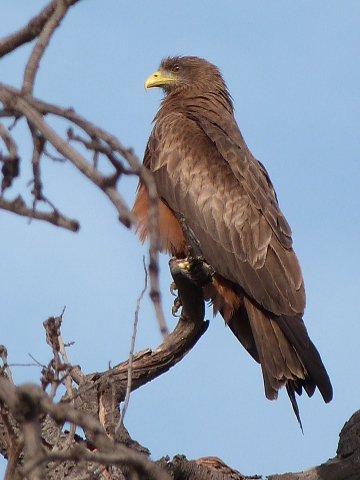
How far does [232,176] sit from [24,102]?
5.23m

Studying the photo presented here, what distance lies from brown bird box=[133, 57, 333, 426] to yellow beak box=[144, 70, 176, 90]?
1.04 m

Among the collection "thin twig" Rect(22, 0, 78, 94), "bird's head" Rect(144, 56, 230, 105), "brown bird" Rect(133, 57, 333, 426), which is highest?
"bird's head" Rect(144, 56, 230, 105)

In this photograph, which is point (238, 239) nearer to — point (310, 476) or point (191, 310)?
point (191, 310)

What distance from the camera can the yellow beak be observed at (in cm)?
846

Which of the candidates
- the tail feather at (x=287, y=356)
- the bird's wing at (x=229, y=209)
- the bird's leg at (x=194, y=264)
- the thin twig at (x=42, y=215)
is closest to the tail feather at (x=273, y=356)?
the tail feather at (x=287, y=356)

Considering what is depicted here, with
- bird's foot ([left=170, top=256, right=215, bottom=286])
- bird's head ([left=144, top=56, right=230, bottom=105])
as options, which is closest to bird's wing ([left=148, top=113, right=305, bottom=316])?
bird's head ([left=144, top=56, right=230, bottom=105])

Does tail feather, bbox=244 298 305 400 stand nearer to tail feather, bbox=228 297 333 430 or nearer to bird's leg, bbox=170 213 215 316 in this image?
tail feather, bbox=228 297 333 430

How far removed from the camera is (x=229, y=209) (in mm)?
6812

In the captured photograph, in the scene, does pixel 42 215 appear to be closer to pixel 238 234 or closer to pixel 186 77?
pixel 238 234

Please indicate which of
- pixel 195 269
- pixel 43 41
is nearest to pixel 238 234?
pixel 195 269

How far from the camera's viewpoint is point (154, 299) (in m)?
1.73

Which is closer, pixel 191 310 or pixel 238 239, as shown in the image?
pixel 191 310

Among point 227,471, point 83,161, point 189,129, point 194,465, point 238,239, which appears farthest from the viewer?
point 189,129

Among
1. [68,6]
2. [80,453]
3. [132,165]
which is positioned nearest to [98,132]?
[132,165]
